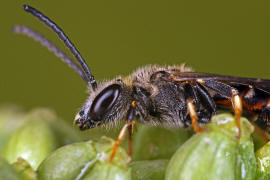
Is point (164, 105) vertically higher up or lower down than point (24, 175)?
higher up

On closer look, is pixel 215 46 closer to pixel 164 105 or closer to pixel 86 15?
pixel 86 15

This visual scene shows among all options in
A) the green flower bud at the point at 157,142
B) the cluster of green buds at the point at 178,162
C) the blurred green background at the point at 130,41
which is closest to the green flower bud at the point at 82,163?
the cluster of green buds at the point at 178,162

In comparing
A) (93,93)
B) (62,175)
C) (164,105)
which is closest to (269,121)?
(164,105)

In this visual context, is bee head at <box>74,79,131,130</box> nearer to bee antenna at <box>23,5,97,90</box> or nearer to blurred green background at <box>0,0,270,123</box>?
bee antenna at <box>23,5,97,90</box>

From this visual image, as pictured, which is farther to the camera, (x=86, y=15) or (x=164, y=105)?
(x=86, y=15)

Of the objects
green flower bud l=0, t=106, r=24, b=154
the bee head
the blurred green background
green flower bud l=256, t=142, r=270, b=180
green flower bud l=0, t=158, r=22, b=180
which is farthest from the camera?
the blurred green background

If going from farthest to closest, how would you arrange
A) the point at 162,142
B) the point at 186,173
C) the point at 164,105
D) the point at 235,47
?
the point at 235,47 → the point at 164,105 → the point at 162,142 → the point at 186,173

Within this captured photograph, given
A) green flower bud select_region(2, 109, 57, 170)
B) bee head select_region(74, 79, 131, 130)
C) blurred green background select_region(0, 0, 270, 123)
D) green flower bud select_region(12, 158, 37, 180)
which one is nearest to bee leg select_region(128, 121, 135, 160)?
bee head select_region(74, 79, 131, 130)

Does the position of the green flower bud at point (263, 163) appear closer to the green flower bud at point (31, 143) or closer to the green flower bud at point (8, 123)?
the green flower bud at point (31, 143)
